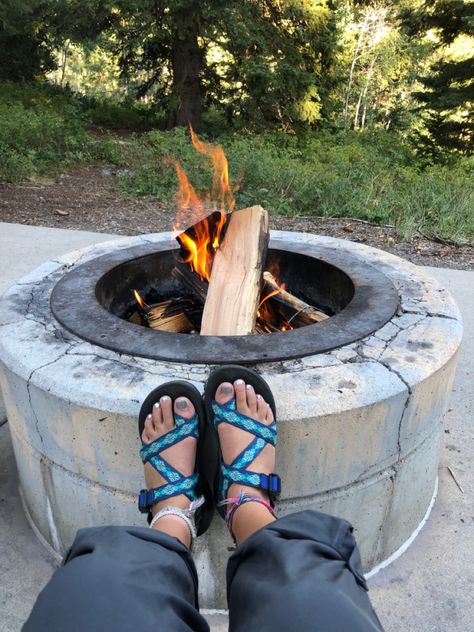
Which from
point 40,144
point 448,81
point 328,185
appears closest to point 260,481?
point 328,185

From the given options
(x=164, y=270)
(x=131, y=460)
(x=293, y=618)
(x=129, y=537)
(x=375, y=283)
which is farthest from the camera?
(x=164, y=270)

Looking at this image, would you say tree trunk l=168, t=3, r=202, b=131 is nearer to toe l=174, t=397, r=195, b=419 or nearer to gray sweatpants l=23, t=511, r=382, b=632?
toe l=174, t=397, r=195, b=419

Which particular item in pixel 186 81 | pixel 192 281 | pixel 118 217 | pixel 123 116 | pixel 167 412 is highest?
pixel 186 81

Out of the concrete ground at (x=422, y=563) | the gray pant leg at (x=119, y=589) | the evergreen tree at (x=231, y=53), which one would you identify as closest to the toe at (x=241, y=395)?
the gray pant leg at (x=119, y=589)

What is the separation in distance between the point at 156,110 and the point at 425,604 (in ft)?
38.0

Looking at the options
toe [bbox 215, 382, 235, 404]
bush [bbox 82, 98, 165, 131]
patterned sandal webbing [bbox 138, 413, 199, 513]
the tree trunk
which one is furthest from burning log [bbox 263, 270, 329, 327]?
bush [bbox 82, 98, 165, 131]

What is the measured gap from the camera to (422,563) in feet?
5.90

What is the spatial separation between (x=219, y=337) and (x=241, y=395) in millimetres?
257

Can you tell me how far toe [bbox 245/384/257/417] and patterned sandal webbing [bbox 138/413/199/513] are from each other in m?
0.22

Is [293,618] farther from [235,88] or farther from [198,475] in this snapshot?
[235,88]

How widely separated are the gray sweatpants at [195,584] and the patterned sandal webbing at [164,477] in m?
0.26

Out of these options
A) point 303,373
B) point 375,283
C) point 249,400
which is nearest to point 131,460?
point 249,400

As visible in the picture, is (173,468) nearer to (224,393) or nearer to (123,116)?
(224,393)

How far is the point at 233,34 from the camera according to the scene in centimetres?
954
